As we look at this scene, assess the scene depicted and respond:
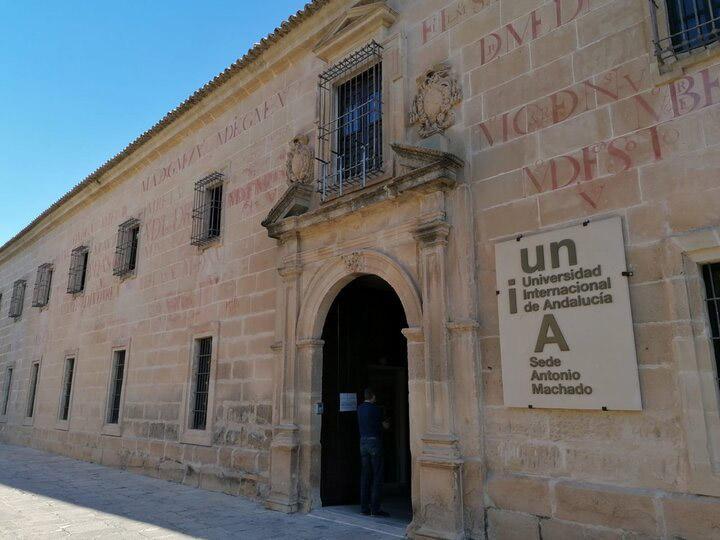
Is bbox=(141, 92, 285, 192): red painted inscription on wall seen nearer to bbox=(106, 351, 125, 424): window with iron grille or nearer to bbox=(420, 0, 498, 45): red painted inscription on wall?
bbox=(420, 0, 498, 45): red painted inscription on wall

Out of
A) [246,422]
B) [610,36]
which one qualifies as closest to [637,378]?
[610,36]

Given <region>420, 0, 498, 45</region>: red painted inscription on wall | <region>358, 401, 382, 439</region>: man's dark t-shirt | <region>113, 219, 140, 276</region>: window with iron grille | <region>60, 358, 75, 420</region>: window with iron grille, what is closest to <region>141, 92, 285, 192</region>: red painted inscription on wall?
<region>113, 219, 140, 276</region>: window with iron grille

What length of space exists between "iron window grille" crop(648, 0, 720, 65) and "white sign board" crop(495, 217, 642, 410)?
1.39m

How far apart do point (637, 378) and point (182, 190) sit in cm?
839

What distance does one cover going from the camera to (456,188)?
5355 millimetres

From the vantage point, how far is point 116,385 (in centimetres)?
1097

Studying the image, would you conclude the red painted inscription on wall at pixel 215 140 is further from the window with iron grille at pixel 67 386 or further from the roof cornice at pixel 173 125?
the window with iron grille at pixel 67 386

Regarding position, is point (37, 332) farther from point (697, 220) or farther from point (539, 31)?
point (697, 220)

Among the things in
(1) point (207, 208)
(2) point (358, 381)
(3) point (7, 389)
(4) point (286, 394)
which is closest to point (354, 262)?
(2) point (358, 381)

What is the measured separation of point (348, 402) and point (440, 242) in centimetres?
261

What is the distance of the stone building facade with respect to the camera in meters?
3.92

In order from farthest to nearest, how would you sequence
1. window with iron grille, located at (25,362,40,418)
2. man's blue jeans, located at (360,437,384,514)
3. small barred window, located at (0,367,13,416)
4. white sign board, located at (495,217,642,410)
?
small barred window, located at (0,367,13,416) → window with iron grille, located at (25,362,40,418) → man's blue jeans, located at (360,437,384,514) → white sign board, located at (495,217,642,410)

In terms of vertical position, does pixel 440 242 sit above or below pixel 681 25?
below

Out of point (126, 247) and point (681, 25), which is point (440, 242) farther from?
point (126, 247)
